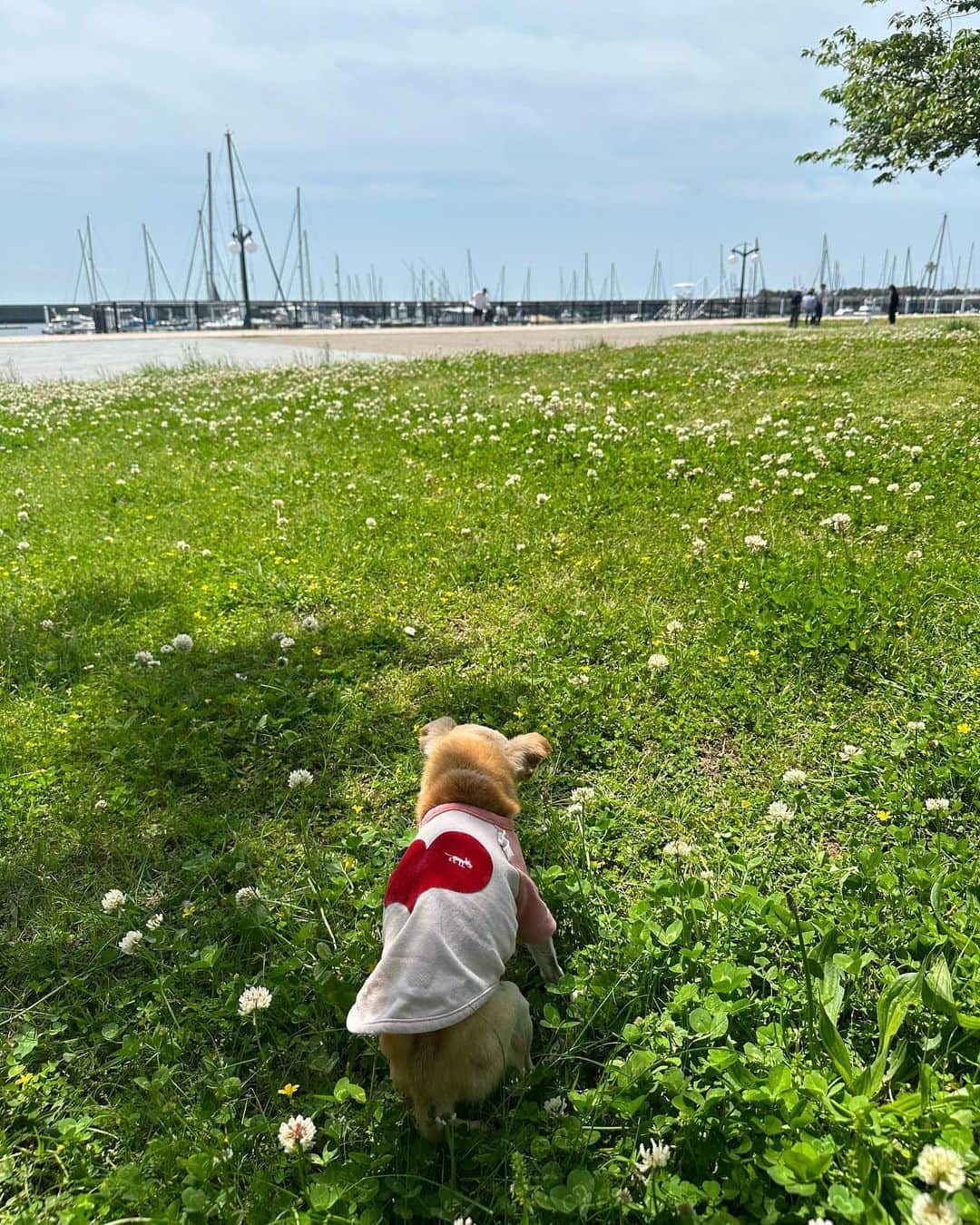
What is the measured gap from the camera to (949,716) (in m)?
3.70

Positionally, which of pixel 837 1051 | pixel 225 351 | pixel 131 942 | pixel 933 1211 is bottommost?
pixel 131 942

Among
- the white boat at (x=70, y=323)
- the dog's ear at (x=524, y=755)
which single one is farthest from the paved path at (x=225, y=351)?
the dog's ear at (x=524, y=755)

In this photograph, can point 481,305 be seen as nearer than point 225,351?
No

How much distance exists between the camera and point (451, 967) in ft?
6.65

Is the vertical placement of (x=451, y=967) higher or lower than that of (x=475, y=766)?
lower

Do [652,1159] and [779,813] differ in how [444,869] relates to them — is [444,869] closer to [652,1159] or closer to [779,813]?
[652,1159]

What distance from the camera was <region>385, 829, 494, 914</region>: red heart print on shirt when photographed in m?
2.21

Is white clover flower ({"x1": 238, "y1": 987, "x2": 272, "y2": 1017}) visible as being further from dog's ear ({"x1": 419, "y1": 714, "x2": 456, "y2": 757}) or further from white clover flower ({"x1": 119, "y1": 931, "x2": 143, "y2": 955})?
dog's ear ({"x1": 419, "y1": 714, "x2": 456, "y2": 757})

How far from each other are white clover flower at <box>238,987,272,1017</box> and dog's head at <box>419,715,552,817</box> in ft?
2.45

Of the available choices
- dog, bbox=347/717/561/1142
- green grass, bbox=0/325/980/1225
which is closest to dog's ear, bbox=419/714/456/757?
dog, bbox=347/717/561/1142

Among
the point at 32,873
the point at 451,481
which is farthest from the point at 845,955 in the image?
the point at 451,481

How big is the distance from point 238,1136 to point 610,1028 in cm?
115

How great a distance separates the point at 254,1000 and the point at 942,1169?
189cm

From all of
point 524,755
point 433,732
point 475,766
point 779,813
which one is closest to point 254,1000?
point 475,766
